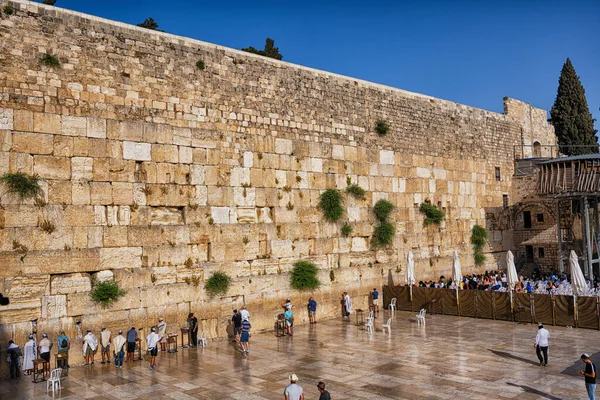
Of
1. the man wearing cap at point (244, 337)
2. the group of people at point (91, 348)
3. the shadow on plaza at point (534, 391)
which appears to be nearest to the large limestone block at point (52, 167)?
the group of people at point (91, 348)

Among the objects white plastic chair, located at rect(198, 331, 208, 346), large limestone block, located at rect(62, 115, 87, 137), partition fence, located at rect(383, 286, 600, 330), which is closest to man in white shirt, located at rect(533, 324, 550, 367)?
partition fence, located at rect(383, 286, 600, 330)

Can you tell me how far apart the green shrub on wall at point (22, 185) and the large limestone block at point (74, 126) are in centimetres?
134

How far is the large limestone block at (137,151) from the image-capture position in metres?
13.2

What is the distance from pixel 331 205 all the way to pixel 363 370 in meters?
7.63

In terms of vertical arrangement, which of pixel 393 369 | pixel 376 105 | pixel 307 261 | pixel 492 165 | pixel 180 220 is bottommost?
pixel 393 369

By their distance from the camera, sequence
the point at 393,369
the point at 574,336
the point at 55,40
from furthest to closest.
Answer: the point at 574,336 → the point at 55,40 → the point at 393,369

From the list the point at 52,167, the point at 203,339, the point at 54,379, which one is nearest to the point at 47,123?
the point at 52,167

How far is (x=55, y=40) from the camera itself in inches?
490

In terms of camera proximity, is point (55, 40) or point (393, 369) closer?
point (393, 369)

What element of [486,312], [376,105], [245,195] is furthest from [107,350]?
[376,105]

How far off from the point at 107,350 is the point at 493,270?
57.4ft

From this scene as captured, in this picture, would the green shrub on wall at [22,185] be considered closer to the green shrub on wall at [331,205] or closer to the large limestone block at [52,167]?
the large limestone block at [52,167]

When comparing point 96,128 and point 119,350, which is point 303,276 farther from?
point 96,128

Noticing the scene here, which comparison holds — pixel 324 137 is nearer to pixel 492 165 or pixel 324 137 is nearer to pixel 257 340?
pixel 257 340
